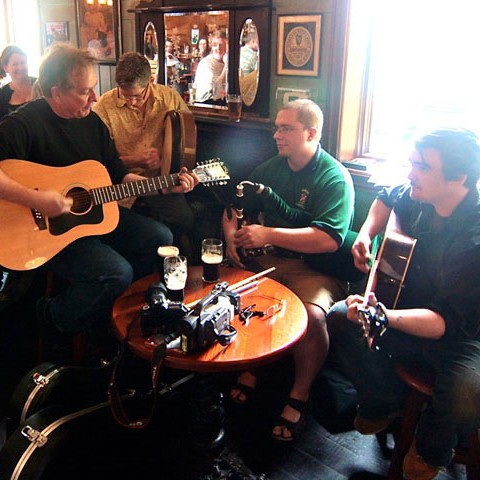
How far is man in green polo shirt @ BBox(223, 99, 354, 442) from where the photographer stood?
2.08 metres

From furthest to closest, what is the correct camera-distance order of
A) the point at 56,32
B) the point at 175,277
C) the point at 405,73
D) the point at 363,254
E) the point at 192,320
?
the point at 56,32 → the point at 405,73 → the point at 363,254 → the point at 175,277 → the point at 192,320

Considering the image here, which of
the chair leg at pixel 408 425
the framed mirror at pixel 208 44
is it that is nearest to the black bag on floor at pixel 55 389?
the chair leg at pixel 408 425

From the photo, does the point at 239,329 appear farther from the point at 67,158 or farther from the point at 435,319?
the point at 67,158

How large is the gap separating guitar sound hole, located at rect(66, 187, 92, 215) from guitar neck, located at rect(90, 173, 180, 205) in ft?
0.08

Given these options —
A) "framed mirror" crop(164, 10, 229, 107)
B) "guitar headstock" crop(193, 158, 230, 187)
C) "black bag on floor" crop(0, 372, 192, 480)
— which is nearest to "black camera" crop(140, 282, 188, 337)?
"black bag on floor" crop(0, 372, 192, 480)

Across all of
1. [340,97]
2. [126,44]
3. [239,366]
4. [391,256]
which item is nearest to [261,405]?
[239,366]

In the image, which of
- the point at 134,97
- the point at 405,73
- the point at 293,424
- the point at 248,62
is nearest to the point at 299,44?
the point at 248,62

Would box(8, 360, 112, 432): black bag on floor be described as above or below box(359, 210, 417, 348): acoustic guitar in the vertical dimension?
below

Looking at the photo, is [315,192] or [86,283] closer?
[86,283]

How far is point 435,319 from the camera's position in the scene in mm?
1618

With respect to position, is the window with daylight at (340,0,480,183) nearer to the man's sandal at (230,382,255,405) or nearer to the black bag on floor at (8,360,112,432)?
the man's sandal at (230,382,255,405)

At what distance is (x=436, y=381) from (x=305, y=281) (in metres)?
0.77

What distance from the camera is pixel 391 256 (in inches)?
67.9

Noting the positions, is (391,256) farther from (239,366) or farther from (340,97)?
(340,97)
